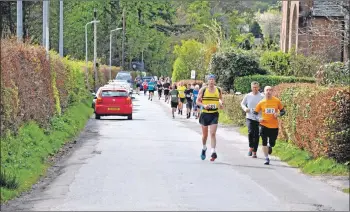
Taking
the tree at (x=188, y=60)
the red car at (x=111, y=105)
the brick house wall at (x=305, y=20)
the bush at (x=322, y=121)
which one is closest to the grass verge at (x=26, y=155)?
the bush at (x=322, y=121)

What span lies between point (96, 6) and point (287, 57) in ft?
155

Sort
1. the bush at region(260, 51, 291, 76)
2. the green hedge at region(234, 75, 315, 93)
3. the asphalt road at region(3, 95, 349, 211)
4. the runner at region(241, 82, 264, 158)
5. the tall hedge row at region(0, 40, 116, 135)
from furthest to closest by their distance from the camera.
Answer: the bush at region(260, 51, 291, 76) → the green hedge at region(234, 75, 315, 93) → the runner at region(241, 82, 264, 158) → the tall hedge row at region(0, 40, 116, 135) → the asphalt road at region(3, 95, 349, 211)

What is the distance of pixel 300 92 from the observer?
2011cm

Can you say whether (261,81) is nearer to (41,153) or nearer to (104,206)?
(41,153)

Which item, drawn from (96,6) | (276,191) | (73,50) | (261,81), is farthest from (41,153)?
(96,6)

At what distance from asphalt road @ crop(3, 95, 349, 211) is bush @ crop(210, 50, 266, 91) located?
19230mm

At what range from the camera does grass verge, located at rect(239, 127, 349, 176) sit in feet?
53.8

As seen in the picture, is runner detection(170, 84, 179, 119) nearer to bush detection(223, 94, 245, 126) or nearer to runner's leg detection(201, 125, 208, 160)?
bush detection(223, 94, 245, 126)

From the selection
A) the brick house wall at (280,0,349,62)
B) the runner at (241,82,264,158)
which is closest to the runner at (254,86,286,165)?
the runner at (241,82,264,158)

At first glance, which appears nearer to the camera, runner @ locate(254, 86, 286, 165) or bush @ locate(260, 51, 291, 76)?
runner @ locate(254, 86, 286, 165)

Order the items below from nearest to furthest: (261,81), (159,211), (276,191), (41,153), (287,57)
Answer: (159,211) → (276,191) → (41,153) → (261,81) → (287,57)

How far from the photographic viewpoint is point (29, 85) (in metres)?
Answer: 21.5

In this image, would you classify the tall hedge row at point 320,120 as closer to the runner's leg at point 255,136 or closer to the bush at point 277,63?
the runner's leg at point 255,136

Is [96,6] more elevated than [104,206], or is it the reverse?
[96,6]
